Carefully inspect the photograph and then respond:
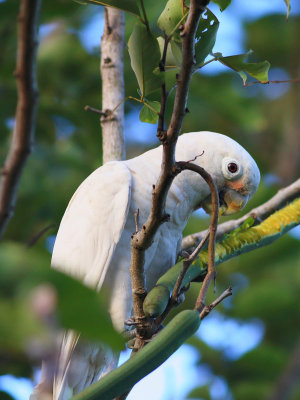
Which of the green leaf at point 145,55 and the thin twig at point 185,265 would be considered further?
the thin twig at point 185,265

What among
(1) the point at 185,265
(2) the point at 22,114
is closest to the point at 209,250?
(1) the point at 185,265

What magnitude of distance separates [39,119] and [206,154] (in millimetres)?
1886

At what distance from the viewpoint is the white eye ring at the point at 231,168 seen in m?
2.23

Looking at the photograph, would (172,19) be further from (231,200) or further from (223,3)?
(231,200)

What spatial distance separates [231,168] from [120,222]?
1.69 ft

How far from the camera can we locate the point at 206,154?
88.8 inches

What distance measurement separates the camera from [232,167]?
2.24 metres

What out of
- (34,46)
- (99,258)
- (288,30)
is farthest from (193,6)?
(288,30)

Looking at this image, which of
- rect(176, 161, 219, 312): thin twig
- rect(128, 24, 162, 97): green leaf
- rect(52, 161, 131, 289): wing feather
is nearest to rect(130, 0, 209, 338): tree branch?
rect(176, 161, 219, 312): thin twig

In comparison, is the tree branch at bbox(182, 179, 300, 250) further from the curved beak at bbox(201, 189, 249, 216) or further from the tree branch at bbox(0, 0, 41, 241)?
the tree branch at bbox(0, 0, 41, 241)

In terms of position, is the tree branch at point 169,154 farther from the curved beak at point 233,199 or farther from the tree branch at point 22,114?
the curved beak at point 233,199

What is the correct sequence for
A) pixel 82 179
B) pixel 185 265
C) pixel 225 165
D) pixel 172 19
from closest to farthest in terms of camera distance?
pixel 172 19, pixel 185 265, pixel 225 165, pixel 82 179

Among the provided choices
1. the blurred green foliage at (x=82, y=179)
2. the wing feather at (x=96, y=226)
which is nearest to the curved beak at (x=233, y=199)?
the wing feather at (x=96, y=226)

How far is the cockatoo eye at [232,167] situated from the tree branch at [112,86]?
52 centimetres
